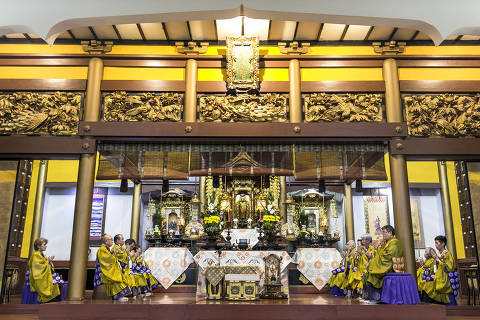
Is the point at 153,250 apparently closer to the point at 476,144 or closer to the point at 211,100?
the point at 211,100

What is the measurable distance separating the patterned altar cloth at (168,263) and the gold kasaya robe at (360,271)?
106 inches

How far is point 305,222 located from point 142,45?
6.18 m

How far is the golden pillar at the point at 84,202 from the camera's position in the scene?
539 cm

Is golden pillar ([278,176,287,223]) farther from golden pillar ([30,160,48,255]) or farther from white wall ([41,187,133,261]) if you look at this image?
golden pillar ([30,160,48,255])

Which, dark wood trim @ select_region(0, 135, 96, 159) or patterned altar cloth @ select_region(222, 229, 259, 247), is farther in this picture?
patterned altar cloth @ select_region(222, 229, 259, 247)

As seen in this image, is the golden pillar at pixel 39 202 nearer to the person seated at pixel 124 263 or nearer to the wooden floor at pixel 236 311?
the person seated at pixel 124 263

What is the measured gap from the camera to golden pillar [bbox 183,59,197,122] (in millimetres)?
5898

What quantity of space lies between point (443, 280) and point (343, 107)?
2.74 metres

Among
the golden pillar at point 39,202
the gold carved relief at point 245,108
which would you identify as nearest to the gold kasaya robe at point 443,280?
the gold carved relief at point 245,108

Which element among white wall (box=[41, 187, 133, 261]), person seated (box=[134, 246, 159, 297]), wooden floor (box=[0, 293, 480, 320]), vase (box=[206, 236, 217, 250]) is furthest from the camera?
white wall (box=[41, 187, 133, 261])

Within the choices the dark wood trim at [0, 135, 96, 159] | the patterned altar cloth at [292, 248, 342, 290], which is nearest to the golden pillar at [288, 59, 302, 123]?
the patterned altar cloth at [292, 248, 342, 290]

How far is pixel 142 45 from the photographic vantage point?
20.4ft

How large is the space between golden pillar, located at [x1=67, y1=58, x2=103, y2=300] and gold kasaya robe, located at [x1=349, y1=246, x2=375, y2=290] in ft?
12.7

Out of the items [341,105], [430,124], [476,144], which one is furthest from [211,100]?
[476,144]
